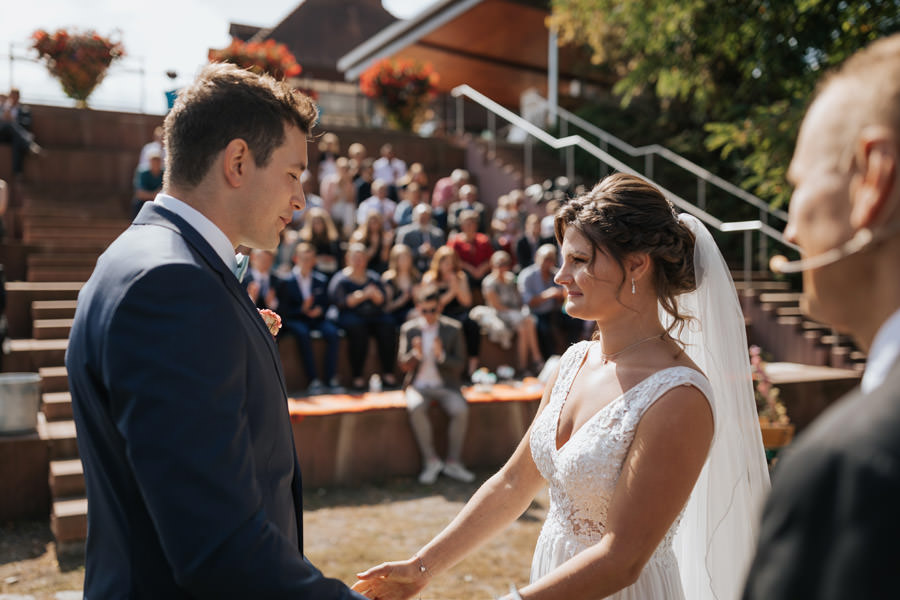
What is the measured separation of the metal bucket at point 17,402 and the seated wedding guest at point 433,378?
3284 mm

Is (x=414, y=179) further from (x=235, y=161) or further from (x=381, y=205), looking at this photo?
(x=235, y=161)

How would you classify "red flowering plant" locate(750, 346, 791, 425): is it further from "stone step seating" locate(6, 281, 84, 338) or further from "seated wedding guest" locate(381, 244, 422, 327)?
"stone step seating" locate(6, 281, 84, 338)

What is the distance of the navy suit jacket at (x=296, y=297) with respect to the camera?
7.97 meters

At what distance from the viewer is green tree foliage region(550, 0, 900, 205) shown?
9.34 m

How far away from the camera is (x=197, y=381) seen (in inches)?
52.2

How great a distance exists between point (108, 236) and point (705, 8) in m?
8.91

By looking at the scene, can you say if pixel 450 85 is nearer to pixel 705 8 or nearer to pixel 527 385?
pixel 705 8

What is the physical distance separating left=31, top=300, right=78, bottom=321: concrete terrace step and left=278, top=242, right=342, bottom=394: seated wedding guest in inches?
88.1

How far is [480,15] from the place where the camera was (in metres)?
17.5

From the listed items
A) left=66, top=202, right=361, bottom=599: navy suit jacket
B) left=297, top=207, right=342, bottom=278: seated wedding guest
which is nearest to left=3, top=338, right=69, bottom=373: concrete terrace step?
left=297, top=207, right=342, bottom=278: seated wedding guest

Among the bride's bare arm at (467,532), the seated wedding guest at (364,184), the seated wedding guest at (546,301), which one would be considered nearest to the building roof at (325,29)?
the seated wedding guest at (364,184)

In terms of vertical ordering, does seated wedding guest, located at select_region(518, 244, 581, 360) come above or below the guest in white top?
below

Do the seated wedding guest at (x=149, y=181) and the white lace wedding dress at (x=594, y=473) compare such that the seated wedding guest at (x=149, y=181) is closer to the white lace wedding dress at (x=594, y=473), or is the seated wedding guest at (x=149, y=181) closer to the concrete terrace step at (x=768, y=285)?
the white lace wedding dress at (x=594, y=473)

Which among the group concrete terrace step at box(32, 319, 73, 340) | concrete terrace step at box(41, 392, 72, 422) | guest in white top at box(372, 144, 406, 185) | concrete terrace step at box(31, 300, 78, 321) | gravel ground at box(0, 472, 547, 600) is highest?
guest in white top at box(372, 144, 406, 185)
